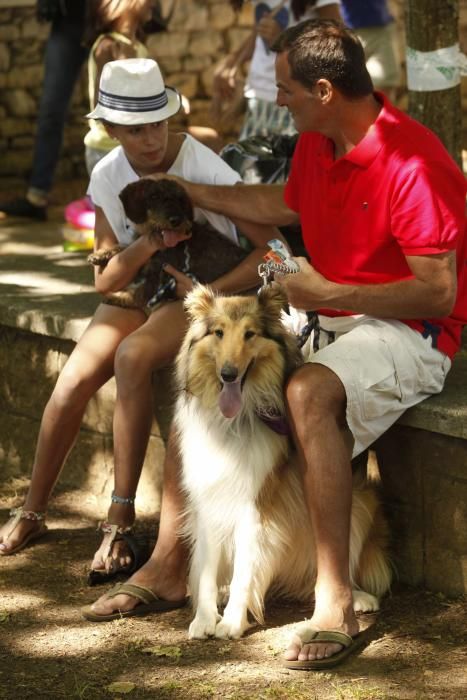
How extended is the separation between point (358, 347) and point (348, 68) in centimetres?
90

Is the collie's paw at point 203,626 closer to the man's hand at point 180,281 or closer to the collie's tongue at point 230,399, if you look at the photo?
the collie's tongue at point 230,399

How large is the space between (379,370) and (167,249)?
1.12 m

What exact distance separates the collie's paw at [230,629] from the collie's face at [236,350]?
702 mm

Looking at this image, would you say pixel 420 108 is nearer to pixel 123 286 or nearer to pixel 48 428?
pixel 123 286

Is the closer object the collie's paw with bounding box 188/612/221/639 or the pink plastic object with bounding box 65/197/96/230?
the collie's paw with bounding box 188/612/221/639

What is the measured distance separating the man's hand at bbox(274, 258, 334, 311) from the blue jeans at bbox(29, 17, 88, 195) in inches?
169

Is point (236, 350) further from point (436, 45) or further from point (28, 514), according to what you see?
point (436, 45)

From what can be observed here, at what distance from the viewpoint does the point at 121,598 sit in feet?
13.6

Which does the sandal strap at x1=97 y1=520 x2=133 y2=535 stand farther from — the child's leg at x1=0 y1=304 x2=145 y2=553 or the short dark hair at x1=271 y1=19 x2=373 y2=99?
the short dark hair at x1=271 y1=19 x2=373 y2=99

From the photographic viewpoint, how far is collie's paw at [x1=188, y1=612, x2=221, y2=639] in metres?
3.94

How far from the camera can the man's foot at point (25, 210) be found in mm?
8031

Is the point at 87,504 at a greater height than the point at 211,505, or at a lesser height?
lesser

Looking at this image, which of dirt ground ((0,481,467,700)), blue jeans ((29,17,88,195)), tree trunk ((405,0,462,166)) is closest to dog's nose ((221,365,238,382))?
dirt ground ((0,481,467,700))

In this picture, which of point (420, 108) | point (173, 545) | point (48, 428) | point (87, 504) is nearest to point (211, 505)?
point (173, 545)
